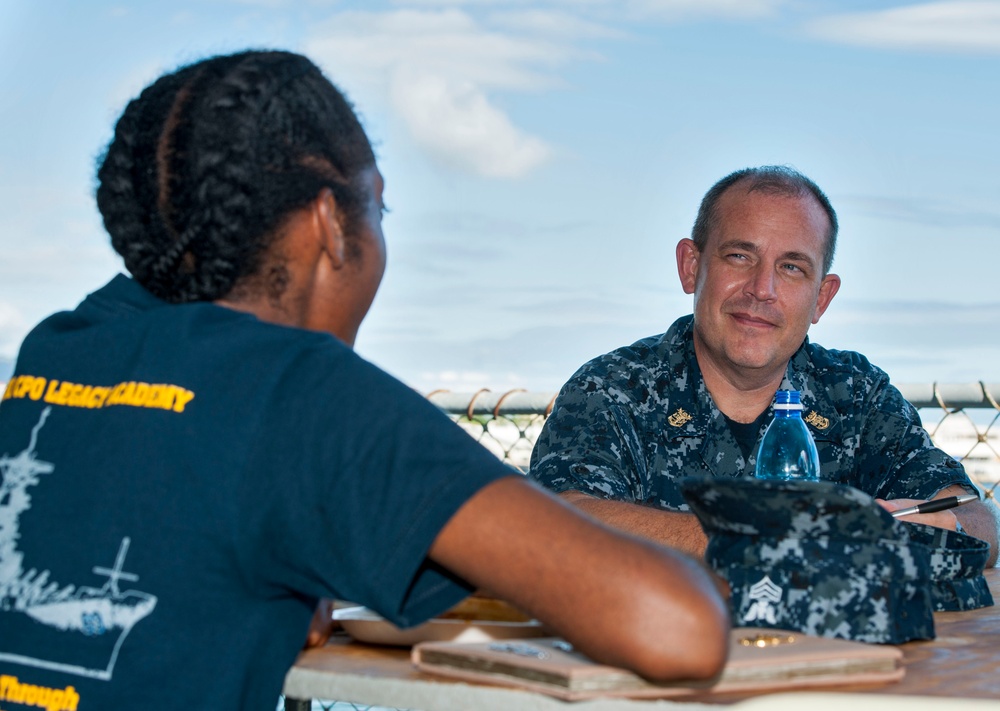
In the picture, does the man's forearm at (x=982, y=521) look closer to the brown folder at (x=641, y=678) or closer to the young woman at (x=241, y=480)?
the brown folder at (x=641, y=678)

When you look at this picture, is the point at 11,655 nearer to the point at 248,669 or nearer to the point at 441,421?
the point at 248,669

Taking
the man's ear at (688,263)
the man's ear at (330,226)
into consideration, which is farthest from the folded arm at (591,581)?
the man's ear at (688,263)

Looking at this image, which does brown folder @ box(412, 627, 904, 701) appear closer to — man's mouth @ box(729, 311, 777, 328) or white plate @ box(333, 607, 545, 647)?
white plate @ box(333, 607, 545, 647)

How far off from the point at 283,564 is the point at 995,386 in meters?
2.83

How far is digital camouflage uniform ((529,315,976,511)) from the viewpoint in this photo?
2.66 m

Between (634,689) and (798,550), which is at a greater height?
(798,550)

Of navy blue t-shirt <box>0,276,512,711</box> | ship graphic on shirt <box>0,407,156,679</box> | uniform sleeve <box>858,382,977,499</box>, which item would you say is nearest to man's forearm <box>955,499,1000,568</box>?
uniform sleeve <box>858,382,977,499</box>

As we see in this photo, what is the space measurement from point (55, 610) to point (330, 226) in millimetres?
519

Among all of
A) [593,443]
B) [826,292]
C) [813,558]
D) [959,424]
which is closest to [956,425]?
[959,424]

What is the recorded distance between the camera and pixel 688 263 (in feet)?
10.3

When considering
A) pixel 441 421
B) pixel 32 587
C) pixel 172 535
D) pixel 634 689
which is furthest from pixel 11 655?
pixel 634 689

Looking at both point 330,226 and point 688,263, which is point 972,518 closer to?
point 688,263

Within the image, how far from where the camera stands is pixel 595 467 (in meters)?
2.52

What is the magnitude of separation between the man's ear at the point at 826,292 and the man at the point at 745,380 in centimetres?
1
